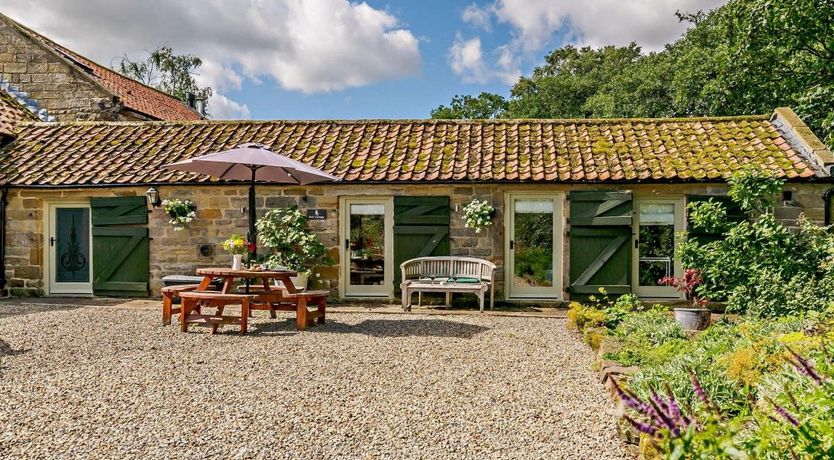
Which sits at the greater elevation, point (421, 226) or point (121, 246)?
point (421, 226)

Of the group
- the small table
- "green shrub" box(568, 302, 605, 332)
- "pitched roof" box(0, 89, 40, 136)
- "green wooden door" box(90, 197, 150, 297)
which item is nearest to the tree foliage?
"green shrub" box(568, 302, 605, 332)

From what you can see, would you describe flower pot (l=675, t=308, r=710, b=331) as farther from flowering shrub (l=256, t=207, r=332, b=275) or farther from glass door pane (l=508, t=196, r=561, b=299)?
flowering shrub (l=256, t=207, r=332, b=275)

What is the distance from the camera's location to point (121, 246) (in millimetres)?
11328

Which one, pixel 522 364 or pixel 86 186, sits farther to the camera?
pixel 86 186

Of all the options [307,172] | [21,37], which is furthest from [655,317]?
[21,37]

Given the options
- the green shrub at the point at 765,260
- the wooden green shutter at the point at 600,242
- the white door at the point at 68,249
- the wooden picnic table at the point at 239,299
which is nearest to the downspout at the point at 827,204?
the green shrub at the point at 765,260

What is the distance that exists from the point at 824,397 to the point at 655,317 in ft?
16.4

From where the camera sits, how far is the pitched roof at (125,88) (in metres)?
16.2

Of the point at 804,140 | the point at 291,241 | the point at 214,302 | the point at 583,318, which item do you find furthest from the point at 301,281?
the point at 804,140

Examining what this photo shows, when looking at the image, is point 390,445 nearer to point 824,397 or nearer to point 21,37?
point 824,397

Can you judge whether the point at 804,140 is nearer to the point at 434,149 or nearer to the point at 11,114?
the point at 434,149

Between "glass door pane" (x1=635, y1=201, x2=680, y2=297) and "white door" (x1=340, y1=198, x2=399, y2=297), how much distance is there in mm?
4273

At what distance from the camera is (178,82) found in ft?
118

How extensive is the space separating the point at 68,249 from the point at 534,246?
8.69 metres
